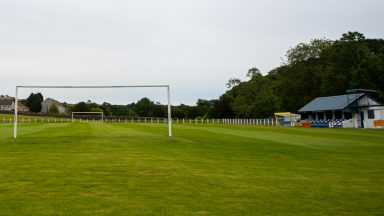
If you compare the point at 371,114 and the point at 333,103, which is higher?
the point at 333,103

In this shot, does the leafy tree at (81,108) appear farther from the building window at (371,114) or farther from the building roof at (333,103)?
the building window at (371,114)

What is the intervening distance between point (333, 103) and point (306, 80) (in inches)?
1001

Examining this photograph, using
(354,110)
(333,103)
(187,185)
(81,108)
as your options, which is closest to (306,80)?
(333,103)

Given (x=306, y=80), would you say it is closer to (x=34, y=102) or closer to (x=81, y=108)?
(x=81, y=108)

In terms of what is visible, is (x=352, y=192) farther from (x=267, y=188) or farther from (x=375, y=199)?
(x=267, y=188)

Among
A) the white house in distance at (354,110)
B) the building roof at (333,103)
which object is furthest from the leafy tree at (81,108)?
the white house in distance at (354,110)

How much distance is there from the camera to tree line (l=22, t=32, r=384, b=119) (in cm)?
7088

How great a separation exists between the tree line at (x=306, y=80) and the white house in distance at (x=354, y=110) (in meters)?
6.48

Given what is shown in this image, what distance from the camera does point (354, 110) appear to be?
2409 inches

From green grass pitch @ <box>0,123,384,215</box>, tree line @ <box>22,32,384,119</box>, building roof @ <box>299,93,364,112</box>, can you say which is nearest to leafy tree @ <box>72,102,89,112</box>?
tree line @ <box>22,32,384,119</box>

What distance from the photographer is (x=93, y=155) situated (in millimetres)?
16000

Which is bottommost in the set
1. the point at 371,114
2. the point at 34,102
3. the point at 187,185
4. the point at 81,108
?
the point at 187,185

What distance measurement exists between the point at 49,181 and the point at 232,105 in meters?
98.5

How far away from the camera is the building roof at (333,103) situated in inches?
2401
